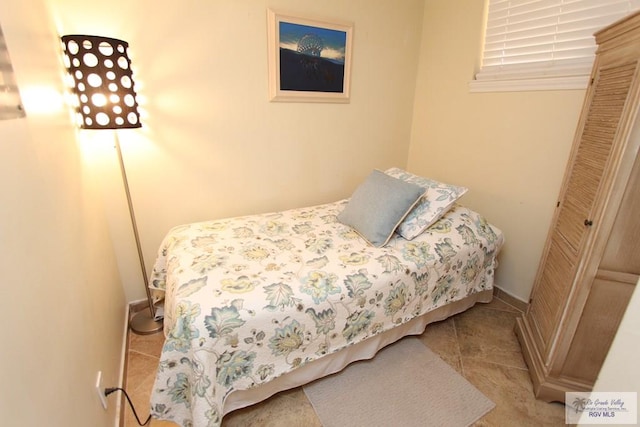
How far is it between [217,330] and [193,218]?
1139 millimetres

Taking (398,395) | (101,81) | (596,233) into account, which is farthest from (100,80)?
(596,233)

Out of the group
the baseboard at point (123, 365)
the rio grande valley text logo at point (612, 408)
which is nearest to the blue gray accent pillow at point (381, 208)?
the rio grande valley text logo at point (612, 408)

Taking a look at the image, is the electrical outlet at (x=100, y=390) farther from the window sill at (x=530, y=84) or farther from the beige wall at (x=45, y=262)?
the window sill at (x=530, y=84)

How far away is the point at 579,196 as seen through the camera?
150 cm

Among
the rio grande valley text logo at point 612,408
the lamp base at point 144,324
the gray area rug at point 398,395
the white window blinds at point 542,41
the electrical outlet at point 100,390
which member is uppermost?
the white window blinds at point 542,41

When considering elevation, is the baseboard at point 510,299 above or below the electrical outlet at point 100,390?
below

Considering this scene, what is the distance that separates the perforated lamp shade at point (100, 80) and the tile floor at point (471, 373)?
1286mm

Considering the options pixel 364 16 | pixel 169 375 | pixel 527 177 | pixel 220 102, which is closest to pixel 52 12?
pixel 220 102

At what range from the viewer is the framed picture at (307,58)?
81.2 inches

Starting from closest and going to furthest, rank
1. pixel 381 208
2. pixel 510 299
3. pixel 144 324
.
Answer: pixel 381 208, pixel 144 324, pixel 510 299

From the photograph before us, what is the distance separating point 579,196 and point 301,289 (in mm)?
1389

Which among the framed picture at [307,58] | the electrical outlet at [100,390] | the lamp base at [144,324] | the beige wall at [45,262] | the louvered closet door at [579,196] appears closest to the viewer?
the beige wall at [45,262]

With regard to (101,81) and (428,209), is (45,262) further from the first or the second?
(428,209)

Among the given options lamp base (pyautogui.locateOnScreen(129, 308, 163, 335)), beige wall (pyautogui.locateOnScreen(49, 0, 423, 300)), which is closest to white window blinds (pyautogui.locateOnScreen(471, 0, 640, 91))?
beige wall (pyautogui.locateOnScreen(49, 0, 423, 300))
